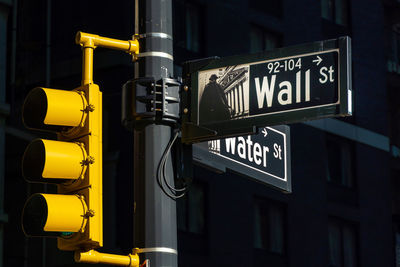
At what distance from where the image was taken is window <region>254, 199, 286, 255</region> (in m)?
33.6

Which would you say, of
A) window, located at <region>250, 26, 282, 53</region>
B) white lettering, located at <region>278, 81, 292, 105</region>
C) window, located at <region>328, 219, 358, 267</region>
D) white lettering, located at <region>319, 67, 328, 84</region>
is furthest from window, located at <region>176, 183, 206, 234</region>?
white lettering, located at <region>319, 67, 328, 84</region>

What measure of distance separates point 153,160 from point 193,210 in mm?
23404

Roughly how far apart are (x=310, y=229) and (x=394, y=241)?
18.0ft

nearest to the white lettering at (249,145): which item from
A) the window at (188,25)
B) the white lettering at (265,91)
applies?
the white lettering at (265,91)

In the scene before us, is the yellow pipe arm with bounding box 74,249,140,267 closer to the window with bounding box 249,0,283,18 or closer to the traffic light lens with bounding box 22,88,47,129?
the traffic light lens with bounding box 22,88,47,129

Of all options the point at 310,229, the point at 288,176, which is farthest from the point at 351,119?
the point at 288,176

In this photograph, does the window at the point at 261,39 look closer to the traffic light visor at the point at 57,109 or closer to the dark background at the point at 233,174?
the dark background at the point at 233,174

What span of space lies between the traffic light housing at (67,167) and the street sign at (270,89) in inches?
34.9

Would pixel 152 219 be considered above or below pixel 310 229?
below

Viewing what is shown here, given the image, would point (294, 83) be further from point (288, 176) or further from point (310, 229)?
point (310, 229)

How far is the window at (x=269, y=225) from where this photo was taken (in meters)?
33.6

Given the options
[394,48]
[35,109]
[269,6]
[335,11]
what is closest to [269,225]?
[269,6]

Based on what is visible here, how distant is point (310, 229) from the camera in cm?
3519

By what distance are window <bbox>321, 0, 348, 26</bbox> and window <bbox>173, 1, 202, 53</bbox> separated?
694 centimetres
